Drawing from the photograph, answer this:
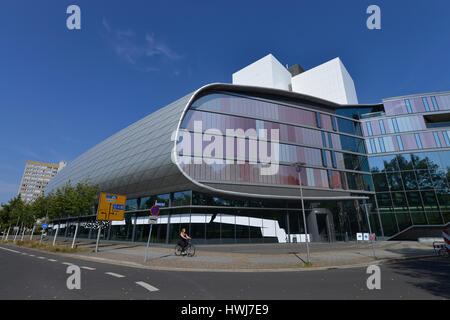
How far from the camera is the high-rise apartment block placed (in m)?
140

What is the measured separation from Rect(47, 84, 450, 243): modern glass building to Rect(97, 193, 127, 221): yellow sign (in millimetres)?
4518

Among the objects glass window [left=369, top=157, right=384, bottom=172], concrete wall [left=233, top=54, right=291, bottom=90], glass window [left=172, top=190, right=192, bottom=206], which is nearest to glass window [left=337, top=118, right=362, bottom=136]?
glass window [left=369, top=157, right=384, bottom=172]

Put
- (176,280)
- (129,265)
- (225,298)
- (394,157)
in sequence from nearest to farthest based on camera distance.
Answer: (225,298) < (176,280) < (129,265) < (394,157)

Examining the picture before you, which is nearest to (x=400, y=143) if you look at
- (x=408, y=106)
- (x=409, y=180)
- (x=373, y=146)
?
(x=373, y=146)

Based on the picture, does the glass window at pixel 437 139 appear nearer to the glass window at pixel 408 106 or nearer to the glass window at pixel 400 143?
the glass window at pixel 400 143

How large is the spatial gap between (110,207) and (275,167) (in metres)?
18.4

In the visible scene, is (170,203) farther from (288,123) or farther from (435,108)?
(435,108)

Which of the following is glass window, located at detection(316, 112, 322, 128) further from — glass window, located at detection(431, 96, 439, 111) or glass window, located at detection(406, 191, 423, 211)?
glass window, located at detection(431, 96, 439, 111)

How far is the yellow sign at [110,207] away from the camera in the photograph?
63.9 feet

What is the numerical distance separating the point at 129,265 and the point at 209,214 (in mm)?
11599

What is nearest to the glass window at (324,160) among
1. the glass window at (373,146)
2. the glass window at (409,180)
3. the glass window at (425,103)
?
the glass window at (373,146)

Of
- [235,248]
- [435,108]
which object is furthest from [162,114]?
[435,108]

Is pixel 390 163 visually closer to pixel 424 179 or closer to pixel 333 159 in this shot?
pixel 424 179
